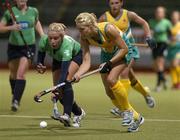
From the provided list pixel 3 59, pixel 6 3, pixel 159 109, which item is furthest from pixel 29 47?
pixel 3 59

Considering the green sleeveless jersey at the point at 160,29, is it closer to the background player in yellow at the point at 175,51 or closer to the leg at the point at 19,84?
the background player in yellow at the point at 175,51

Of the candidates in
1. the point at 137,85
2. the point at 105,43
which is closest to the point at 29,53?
the point at 137,85

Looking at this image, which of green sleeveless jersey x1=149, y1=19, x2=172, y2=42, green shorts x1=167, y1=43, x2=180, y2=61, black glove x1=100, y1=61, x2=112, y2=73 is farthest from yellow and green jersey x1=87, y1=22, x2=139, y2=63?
green shorts x1=167, y1=43, x2=180, y2=61

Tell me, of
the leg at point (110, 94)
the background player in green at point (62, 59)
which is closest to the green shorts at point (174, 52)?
the leg at point (110, 94)

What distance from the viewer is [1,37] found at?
23.8m

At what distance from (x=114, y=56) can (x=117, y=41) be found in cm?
26

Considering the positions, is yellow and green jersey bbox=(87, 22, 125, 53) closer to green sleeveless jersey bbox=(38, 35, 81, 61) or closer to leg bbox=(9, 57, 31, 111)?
green sleeveless jersey bbox=(38, 35, 81, 61)

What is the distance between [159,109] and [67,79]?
2.93 m

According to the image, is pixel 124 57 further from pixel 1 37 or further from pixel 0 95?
pixel 1 37

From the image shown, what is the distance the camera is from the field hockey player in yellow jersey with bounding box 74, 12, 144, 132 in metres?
8.23

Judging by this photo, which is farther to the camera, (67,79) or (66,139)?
(67,79)

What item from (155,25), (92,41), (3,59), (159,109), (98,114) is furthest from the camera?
(3,59)

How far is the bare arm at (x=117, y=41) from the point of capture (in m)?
8.28

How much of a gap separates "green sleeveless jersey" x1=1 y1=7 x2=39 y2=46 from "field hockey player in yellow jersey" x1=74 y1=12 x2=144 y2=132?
2.45 metres
